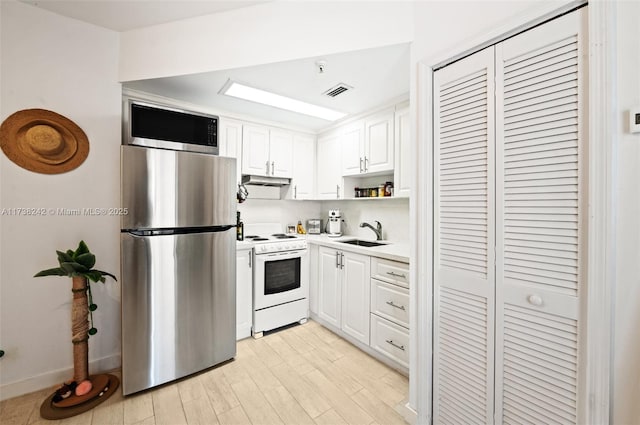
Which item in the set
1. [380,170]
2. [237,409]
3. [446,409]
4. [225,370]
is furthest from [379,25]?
[225,370]

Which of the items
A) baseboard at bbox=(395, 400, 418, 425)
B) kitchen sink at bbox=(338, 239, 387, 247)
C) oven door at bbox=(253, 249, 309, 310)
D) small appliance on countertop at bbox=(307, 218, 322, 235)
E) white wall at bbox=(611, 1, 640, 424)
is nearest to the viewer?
white wall at bbox=(611, 1, 640, 424)

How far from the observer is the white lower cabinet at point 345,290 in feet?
7.39

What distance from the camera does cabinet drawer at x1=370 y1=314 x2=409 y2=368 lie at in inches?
75.5

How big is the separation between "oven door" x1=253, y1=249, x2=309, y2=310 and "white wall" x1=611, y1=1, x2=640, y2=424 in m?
2.28

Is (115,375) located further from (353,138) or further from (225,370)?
(353,138)

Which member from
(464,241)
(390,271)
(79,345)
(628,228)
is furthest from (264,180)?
(628,228)

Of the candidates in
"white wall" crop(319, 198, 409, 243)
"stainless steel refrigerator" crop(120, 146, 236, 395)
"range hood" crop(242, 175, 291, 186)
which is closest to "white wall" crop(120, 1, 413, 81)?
"stainless steel refrigerator" crop(120, 146, 236, 395)

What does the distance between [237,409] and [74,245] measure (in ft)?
5.42

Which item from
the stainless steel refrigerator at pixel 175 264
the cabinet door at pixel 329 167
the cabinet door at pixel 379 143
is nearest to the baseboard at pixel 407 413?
the stainless steel refrigerator at pixel 175 264

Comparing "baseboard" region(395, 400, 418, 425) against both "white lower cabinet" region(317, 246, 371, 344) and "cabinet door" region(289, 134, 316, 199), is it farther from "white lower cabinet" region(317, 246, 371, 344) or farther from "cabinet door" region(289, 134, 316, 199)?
"cabinet door" region(289, 134, 316, 199)

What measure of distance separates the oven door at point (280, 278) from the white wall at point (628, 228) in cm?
228

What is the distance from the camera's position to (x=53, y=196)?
180cm

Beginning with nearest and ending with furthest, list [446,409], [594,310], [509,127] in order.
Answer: [594,310] < [509,127] < [446,409]

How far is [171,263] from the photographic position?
1.81 metres
